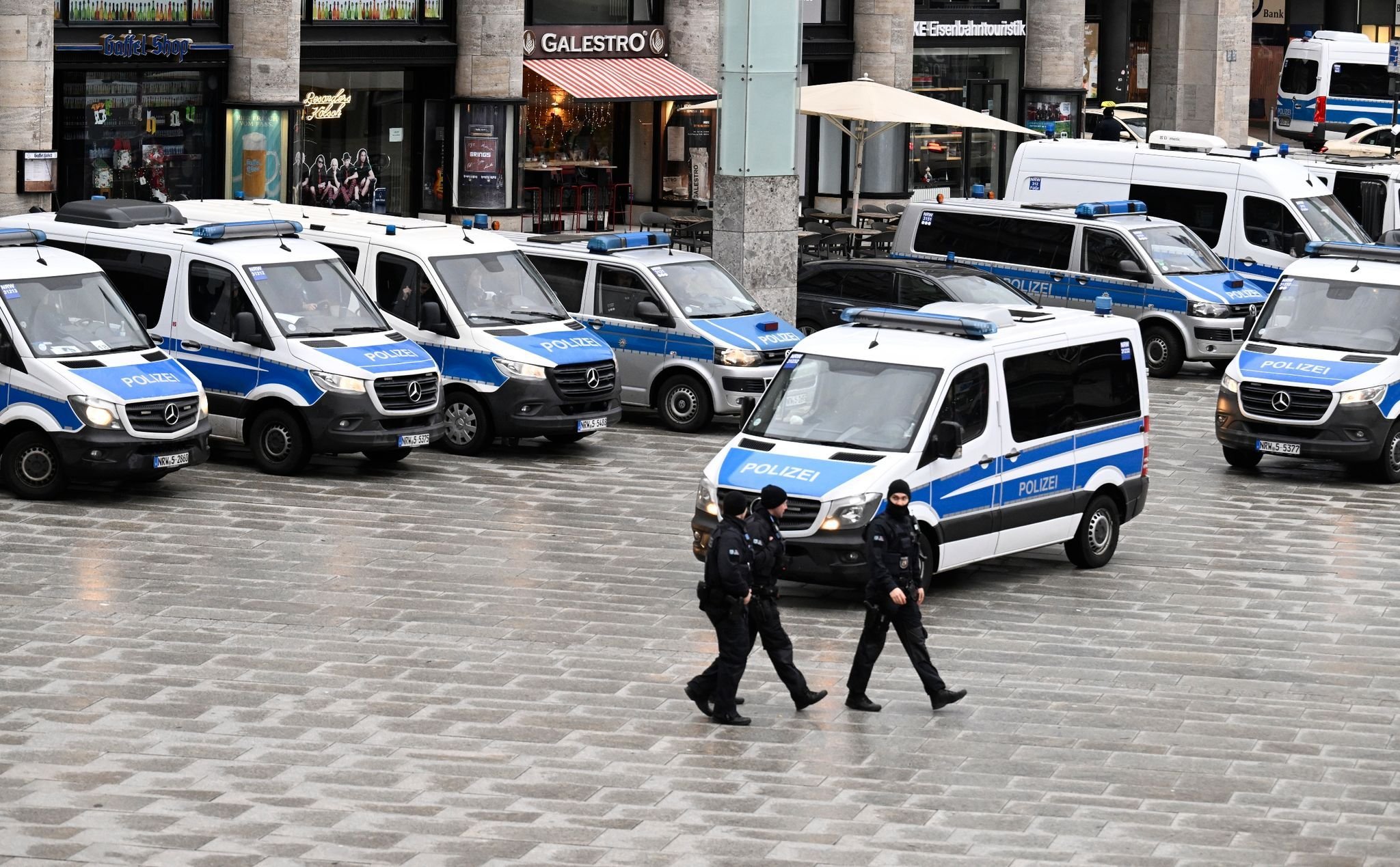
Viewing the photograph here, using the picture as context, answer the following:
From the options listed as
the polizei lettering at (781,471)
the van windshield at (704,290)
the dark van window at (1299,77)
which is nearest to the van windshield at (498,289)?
the van windshield at (704,290)

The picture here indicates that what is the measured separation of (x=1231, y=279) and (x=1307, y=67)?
1068 inches

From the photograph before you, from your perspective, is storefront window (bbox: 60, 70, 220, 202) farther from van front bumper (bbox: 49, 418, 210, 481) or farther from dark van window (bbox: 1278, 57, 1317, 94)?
dark van window (bbox: 1278, 57, 1317, 94)

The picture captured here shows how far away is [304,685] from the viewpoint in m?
13.2

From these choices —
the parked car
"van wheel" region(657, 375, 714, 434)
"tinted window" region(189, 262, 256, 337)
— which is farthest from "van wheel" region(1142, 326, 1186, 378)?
"tinted window" region(189, 262, 256, 337)

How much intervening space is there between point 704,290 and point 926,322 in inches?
254

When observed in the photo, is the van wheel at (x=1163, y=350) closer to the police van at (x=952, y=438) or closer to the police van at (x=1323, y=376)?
the police van at (x=1323, y=376)

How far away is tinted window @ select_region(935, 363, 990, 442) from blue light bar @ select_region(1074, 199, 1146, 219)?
11.2m

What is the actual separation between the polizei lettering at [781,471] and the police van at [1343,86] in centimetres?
3827

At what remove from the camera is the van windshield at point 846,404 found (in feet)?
52.4

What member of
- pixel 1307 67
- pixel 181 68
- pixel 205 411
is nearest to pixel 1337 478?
pixel 205 411

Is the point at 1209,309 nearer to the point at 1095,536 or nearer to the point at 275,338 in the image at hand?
the point at 1095,536

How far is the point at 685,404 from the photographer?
74.1ft

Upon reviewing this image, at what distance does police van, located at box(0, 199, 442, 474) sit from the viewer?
1939 centimetres

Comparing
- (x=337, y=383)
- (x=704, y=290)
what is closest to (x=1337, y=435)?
(x=704, y=290)
